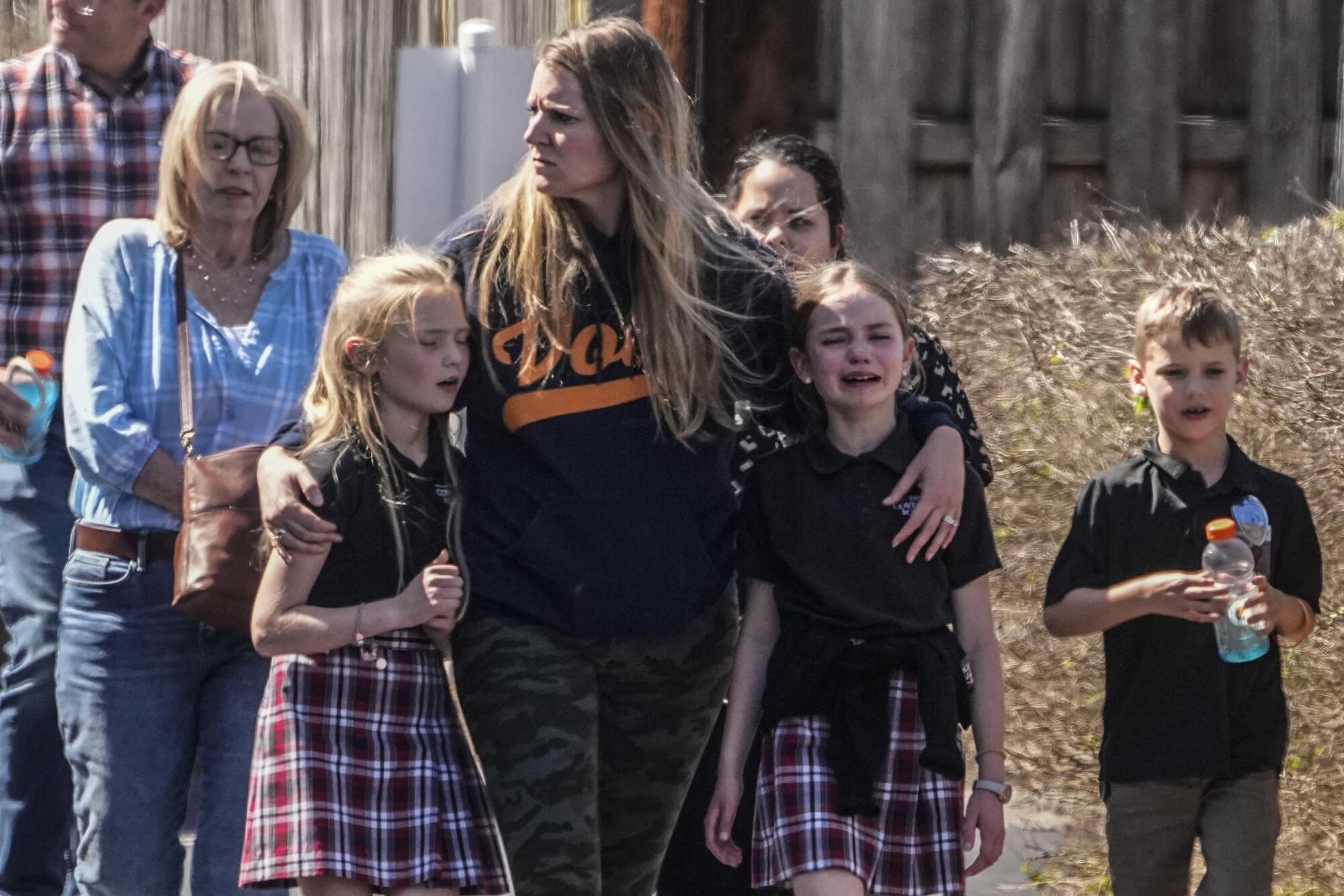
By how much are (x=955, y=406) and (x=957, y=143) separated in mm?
3521

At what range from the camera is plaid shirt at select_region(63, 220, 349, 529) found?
4039 mm

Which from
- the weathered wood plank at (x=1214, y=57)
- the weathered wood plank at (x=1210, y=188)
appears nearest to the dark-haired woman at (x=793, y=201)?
the weathered wood plank at (x=1210, y=188)

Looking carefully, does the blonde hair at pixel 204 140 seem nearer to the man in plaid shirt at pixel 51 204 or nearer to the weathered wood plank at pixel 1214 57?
the man in plaid shirt at pixel 51 204

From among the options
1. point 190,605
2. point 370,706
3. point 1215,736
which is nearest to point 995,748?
point 1215,736

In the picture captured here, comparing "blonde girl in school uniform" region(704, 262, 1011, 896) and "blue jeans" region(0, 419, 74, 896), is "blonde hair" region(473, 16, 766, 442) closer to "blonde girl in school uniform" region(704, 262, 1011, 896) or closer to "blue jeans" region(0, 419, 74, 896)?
"blonde girl in school uniform" region(704, 262, 1011, 896)

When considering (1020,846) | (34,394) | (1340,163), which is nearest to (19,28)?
(34,394)

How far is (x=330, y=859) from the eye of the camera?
145 inches

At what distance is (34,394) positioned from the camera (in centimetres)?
446

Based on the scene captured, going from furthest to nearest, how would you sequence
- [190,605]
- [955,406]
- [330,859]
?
[955,406] → [190,605] → [330,859]

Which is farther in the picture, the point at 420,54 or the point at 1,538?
the point at 420,54

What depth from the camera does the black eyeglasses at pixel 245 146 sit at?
13.7 feet

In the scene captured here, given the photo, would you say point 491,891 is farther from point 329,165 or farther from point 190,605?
point 329,165

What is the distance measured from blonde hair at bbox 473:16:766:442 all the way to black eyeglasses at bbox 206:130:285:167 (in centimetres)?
53

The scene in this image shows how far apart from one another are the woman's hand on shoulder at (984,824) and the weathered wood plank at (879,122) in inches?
159
